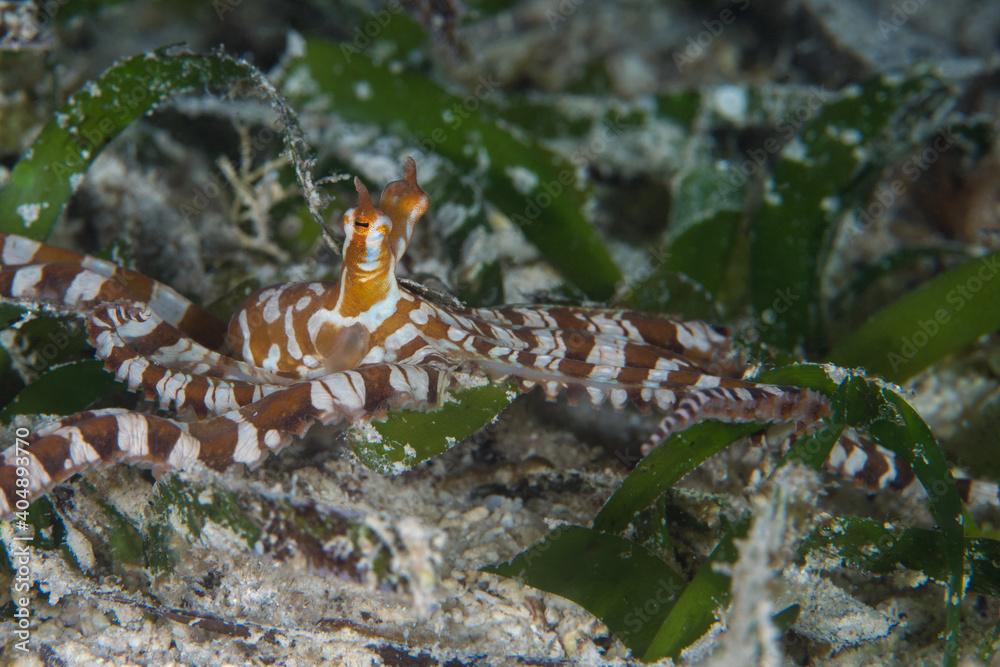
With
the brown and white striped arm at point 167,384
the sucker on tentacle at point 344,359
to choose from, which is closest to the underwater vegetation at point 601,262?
the sucker on tentacle at point 344,359

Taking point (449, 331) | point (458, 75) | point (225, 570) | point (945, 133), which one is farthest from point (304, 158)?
point (945, 133)

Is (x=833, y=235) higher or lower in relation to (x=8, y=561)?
higher

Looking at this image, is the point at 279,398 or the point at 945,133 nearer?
the point at 279,398

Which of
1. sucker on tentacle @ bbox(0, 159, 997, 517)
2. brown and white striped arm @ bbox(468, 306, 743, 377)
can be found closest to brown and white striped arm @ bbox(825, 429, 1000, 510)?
sucker on tentacle @ bbox(0, 159, 997, 517)

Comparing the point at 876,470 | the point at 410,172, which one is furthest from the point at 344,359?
the point at 876,470

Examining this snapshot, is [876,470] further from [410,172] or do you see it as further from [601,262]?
[410,172]

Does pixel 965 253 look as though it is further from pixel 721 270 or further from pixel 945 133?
pixel 721 270

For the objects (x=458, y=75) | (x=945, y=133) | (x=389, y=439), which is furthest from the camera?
(x=458, y=75)
